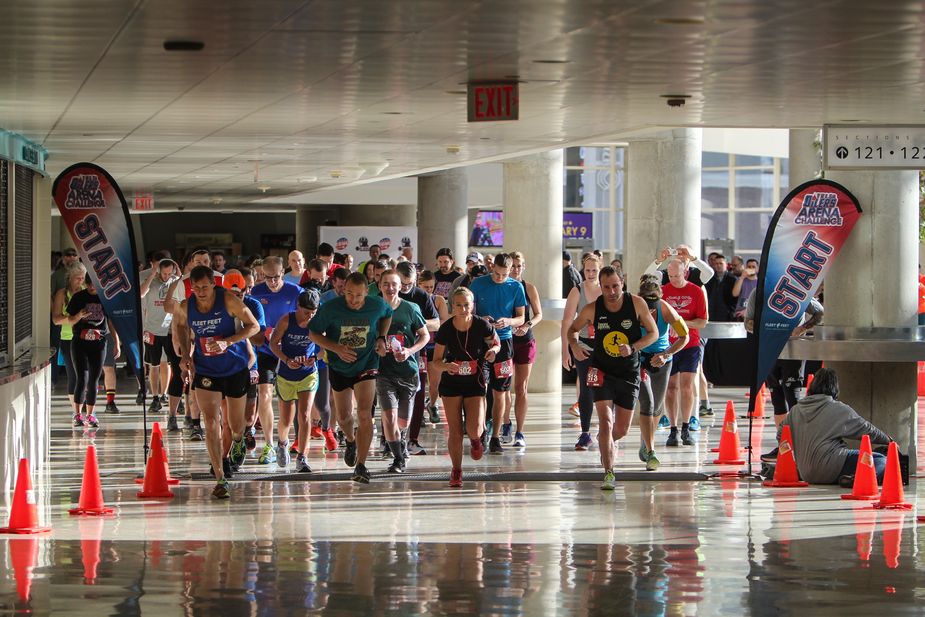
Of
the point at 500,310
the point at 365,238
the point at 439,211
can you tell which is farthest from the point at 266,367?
the point at 439,211

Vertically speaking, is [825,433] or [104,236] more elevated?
[104,236]

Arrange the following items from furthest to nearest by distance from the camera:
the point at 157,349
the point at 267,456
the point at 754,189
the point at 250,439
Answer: the point at 754,189
the point at 157,349
the point at 250,439
the point at 267,456

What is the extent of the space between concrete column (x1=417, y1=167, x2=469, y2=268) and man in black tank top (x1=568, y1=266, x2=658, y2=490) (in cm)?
2027

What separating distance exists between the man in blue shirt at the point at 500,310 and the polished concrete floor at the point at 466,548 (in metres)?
0.90

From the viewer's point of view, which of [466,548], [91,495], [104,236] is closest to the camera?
[466,548]

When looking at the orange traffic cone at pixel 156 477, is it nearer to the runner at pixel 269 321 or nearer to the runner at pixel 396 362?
the runner at pixel 269 321

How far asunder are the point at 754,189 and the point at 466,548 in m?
40.5

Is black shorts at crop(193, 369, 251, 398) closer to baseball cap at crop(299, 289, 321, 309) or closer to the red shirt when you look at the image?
baseball cap at crop(299, 289, 321, 309)

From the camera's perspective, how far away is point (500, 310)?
1418 centimetres

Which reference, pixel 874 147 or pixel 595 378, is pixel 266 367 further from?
pixel 874 147

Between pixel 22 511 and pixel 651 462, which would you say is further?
pixel 651 462

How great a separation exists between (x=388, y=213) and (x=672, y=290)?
26.3 m

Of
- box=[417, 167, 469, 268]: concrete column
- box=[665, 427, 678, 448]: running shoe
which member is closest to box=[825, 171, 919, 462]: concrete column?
box=[665, 427, 678, 448]: running shoe

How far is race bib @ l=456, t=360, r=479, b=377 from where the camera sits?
11688 millimetres
